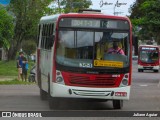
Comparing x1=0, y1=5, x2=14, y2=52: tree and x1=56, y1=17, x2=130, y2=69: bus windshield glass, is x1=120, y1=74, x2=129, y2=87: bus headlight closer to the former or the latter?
x1=56, y1=17, x2=130, y2=69: bus windshield glass

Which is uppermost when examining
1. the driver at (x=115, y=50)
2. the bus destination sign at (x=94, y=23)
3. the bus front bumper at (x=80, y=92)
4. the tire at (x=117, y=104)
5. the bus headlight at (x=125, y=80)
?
the bus destination sign at (x=94, y=23)

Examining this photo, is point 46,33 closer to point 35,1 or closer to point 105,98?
point 105,98

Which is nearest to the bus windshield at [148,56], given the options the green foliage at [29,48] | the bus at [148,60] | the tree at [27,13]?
the bus at [148,60]

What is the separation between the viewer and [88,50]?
16.6 metres

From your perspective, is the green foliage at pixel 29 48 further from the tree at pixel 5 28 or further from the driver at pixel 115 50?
the driver at pixel 115 50

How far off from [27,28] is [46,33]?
4618cm

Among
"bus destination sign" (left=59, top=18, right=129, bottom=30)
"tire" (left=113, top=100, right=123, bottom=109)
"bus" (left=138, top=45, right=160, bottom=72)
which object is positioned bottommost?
"bus" (left=138, top=45, right=160, bottom=72)

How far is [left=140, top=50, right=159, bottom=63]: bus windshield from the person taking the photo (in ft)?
217

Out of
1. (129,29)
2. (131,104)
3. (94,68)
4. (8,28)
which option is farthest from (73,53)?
(8,28)

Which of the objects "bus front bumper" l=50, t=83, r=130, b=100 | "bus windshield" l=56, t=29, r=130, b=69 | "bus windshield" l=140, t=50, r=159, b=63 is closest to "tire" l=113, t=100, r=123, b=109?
"bus front bumper" l=50, t=83, r=130, b=100

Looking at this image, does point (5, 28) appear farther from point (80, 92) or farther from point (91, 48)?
point (80, 92)

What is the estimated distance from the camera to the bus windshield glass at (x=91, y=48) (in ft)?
54.3

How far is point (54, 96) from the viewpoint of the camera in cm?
1647

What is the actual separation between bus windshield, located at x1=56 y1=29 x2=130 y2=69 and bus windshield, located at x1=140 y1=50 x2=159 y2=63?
49728mm
